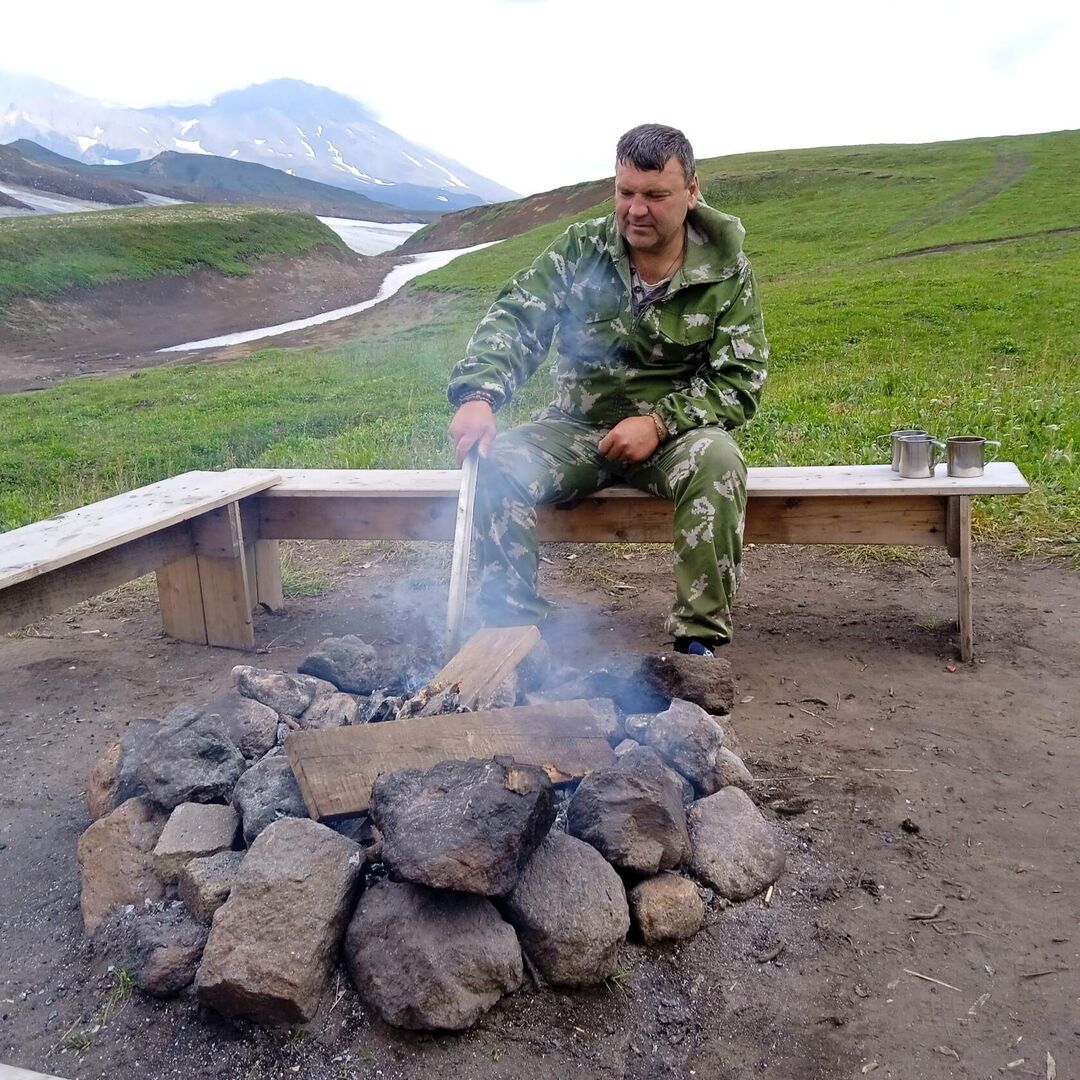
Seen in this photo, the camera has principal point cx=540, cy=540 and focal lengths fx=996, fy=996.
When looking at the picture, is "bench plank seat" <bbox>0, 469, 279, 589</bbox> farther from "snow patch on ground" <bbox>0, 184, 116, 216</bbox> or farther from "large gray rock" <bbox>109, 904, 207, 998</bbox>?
"snow patch on ground" <bbox>0, 184, 116, 216</bbox>

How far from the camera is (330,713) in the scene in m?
2.90

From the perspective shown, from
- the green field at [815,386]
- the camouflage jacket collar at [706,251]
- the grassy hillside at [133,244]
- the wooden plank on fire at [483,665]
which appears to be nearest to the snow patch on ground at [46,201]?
the grassy hillside at [133,244]

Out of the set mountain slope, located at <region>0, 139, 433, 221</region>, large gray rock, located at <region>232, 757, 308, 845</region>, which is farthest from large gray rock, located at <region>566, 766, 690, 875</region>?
mountain slope, located at <region>0, 139, 433, 221</region>

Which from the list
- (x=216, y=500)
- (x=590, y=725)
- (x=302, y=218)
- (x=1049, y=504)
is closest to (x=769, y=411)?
(x=1049, y=504)

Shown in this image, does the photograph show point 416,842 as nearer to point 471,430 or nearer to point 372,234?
point 471,430

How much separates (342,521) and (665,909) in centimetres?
248

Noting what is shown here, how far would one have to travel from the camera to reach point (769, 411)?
319 inches

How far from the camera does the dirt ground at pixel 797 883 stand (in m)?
1.92

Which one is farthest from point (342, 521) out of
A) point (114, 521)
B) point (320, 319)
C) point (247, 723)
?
point (320, 319)

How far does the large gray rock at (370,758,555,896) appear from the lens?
78.1 inches

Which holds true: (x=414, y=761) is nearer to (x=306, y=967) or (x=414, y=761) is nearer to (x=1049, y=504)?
(x=306, y=967)

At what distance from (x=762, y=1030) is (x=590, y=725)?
0.89 metres

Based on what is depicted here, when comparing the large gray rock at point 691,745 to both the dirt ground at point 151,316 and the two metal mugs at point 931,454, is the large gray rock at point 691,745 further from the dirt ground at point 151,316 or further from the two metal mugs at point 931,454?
the dirt ground at point 151,316

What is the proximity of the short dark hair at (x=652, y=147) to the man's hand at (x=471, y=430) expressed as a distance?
1.00 m
